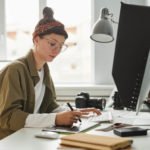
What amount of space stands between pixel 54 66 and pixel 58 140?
218 centimetres

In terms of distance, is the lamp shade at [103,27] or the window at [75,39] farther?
the window at [75,39]

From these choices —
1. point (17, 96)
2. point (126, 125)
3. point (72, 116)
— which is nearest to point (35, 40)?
point (17, 96)

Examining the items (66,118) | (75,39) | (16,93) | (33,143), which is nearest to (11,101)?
(16,93)

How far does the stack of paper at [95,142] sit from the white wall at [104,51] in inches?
81.2

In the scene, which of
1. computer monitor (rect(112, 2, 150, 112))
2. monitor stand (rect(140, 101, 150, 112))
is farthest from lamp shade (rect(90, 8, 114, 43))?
computer monitor (rect(112, 2, 150, 112))

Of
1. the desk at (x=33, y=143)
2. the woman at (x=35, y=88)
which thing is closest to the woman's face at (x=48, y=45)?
the woman at (x=35, y=88)

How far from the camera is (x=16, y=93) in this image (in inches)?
66.8

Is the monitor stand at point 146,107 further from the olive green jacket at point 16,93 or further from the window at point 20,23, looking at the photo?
the window at point 20,23

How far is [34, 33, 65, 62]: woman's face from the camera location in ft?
6.24

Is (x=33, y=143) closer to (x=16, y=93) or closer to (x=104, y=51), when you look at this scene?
(x=16, y=93)

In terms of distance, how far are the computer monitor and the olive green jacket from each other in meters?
0.48

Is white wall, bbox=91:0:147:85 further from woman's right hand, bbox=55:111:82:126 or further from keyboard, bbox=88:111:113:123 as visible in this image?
woman's right hand, bbox=55:111:82:126

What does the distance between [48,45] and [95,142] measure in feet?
2.77

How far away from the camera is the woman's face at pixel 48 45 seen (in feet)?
6.24
